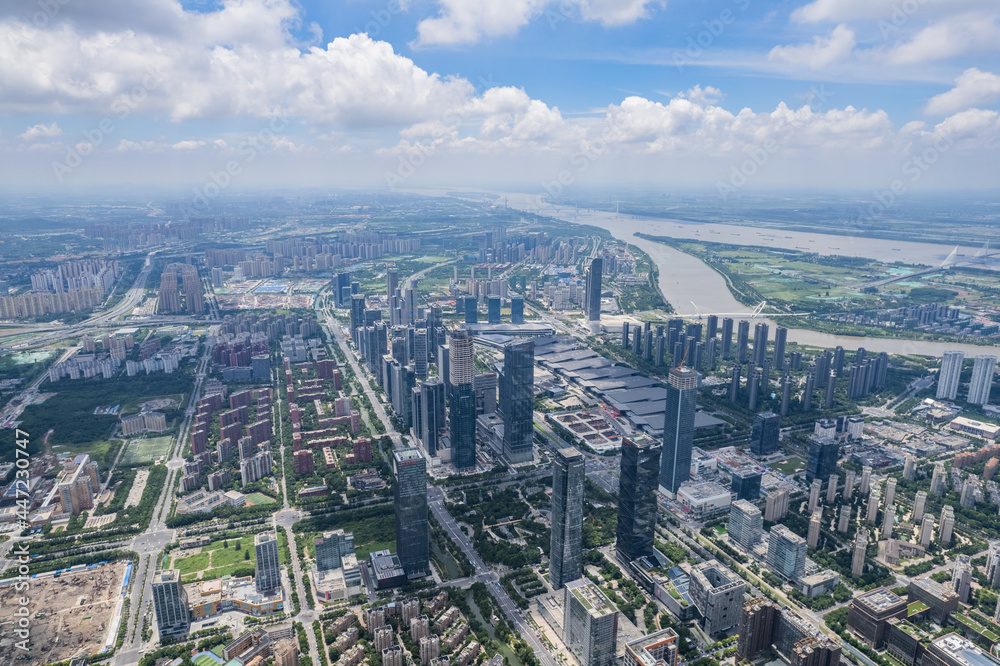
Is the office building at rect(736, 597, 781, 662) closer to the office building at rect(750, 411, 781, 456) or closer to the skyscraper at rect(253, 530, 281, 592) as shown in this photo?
the office building at rect(750, 411, 781, 456)

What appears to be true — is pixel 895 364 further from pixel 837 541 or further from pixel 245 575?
pixel 245 575

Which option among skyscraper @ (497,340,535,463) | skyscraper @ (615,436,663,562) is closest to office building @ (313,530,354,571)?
skyscraper @ (615,436,663,562)

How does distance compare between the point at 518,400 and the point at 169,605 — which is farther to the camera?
the point at 518,400

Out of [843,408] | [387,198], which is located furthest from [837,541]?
[387,198]

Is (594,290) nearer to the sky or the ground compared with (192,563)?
nearer to the sky

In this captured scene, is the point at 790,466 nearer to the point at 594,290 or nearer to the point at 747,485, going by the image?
the point at 747,485

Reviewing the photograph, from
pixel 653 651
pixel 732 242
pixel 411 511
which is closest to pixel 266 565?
pixel 411 511
